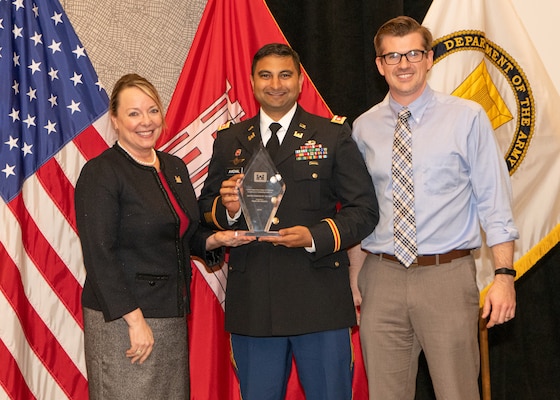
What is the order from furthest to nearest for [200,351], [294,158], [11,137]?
[200,351], [11,137], [294,158]

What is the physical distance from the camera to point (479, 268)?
3631 millimetres

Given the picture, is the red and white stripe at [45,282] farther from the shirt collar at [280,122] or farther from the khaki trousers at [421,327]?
the khaki trousers at [421,327]

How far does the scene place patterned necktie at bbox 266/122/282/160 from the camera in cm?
293

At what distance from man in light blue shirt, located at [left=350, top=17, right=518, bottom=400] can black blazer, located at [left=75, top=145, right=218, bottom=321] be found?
80cm

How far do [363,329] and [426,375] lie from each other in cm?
152

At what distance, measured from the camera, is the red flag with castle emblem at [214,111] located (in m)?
3.59

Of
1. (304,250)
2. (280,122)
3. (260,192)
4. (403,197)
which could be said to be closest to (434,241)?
(403,197)

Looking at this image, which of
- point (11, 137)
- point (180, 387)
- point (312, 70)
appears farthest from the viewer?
point (312, 70)

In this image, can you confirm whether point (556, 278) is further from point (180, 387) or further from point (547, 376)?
point (180, 387)

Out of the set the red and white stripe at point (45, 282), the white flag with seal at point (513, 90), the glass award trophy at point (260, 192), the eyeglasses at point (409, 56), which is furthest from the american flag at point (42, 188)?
the white flag with seal at point (513, 90)

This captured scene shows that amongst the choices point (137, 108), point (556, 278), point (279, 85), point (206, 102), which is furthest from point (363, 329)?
point (556, 278)

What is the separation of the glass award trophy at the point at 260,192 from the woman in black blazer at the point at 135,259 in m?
0.10

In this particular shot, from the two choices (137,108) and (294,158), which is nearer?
(137,108)

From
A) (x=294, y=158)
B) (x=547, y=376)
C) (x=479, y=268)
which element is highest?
(x=294, y=158)
